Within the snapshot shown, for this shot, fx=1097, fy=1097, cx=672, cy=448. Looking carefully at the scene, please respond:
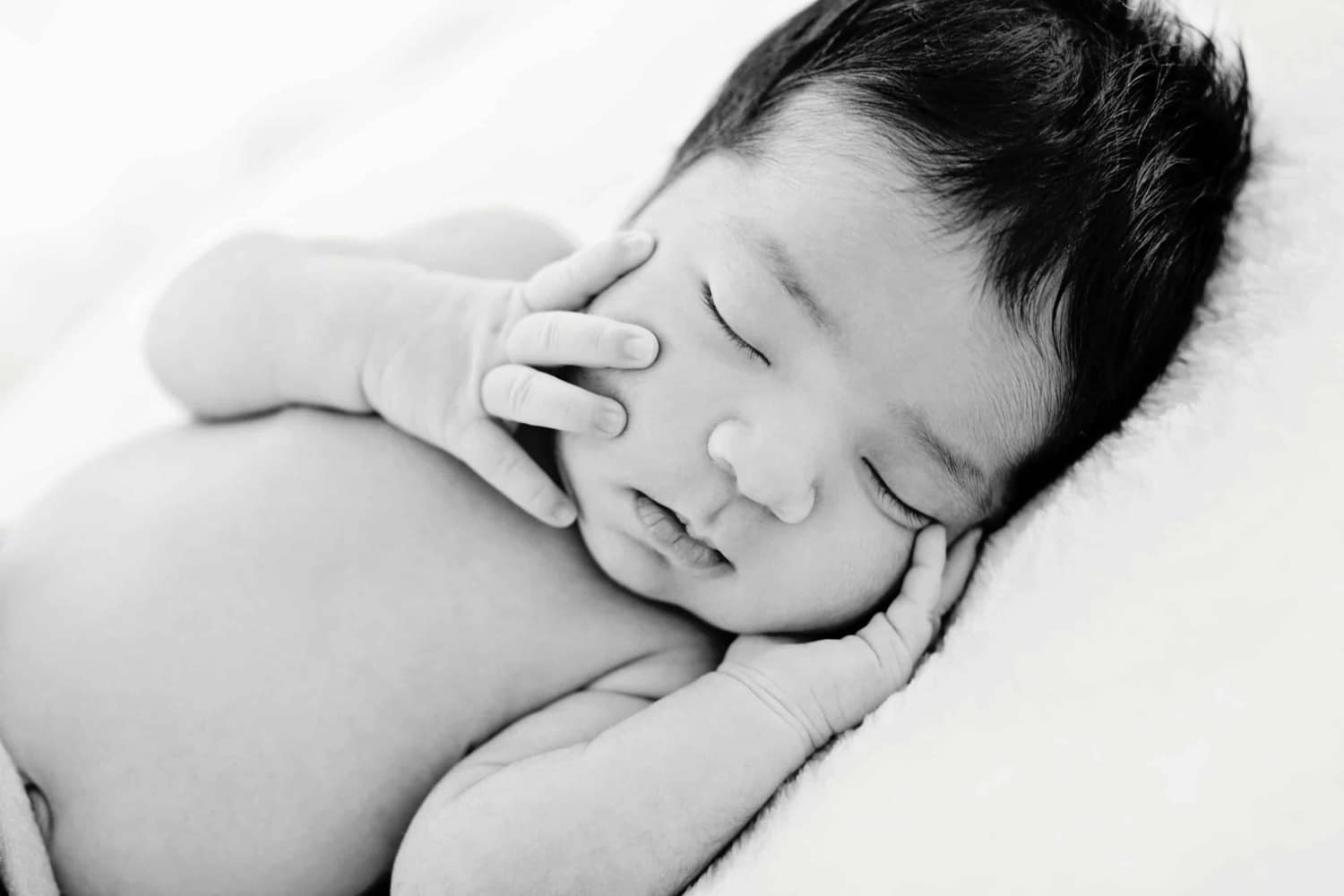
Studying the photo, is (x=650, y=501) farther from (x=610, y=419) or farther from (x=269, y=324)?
(x=269, y=324)

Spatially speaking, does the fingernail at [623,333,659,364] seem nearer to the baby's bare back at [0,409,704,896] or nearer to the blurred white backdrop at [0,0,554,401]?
the baby's bare back at [0,409,704,896]

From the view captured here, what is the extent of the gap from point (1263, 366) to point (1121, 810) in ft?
1.36

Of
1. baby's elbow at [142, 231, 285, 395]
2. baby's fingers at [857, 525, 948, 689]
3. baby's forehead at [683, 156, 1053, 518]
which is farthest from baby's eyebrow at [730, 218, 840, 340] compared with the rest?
baby's elbow at [142, 231, 285, 395]

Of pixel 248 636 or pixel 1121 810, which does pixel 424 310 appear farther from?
pixel 1121 810

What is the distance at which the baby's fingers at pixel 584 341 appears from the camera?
2.91 feet

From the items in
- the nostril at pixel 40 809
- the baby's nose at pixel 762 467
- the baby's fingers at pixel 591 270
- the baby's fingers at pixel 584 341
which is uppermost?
the baby's fingers at pixel 591 270

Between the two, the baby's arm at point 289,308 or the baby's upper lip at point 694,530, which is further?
the baby's arm at point 289,308

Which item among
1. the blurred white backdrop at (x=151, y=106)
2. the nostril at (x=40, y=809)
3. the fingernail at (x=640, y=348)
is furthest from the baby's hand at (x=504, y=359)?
the blurred white backdrop at (x=151, y=106)

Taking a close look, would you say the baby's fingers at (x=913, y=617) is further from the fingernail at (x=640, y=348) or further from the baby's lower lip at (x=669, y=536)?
the fingernail at (x=640, y=348)

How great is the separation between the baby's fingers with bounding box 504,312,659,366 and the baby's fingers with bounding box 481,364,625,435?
20mm

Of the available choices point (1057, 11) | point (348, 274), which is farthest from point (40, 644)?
point (1057, 11)

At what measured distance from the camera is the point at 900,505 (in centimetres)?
94

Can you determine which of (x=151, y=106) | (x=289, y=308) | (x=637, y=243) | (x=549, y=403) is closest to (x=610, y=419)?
(x=549, y=403)

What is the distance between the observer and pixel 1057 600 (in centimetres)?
84
